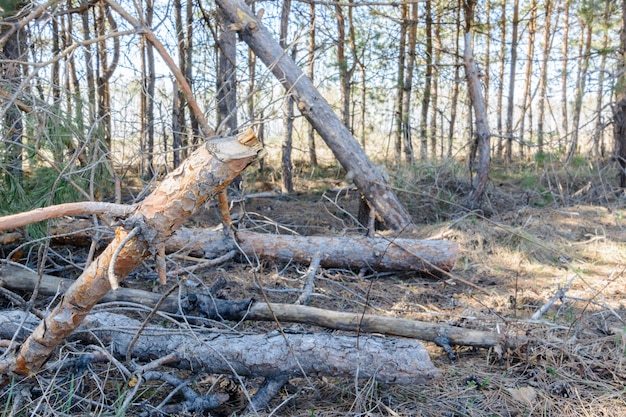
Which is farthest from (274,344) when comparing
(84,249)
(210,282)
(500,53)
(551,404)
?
(500,53)

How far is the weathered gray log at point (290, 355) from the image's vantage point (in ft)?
7.39

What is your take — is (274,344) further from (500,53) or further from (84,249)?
(500,53)

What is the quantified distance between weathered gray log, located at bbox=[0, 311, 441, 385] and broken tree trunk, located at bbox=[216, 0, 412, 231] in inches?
123

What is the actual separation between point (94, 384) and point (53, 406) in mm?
274

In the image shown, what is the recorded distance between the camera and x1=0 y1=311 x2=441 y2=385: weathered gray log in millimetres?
2252

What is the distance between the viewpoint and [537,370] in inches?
99.1

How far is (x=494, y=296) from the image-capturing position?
12.1ft

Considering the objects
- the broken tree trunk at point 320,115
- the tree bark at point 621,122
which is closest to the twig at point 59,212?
the broken tree trunk at point 320,115

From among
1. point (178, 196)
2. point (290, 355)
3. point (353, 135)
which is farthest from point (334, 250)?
point (353, 135)

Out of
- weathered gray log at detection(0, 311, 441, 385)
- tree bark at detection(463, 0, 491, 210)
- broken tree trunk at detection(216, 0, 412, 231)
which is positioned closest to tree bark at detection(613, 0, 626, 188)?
tree bark at detection(463, 0, 491, 210)

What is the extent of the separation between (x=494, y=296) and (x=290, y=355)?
6.59 ft

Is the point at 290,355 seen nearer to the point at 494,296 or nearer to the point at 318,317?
the point at 318,317

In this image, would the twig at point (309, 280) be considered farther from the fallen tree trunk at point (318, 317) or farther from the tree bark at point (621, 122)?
the tree bark at point (621, 122)

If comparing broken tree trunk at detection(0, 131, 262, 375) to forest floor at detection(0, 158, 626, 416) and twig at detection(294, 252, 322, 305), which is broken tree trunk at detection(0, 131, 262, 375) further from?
twig at detection(294, 252, 322, 305)
